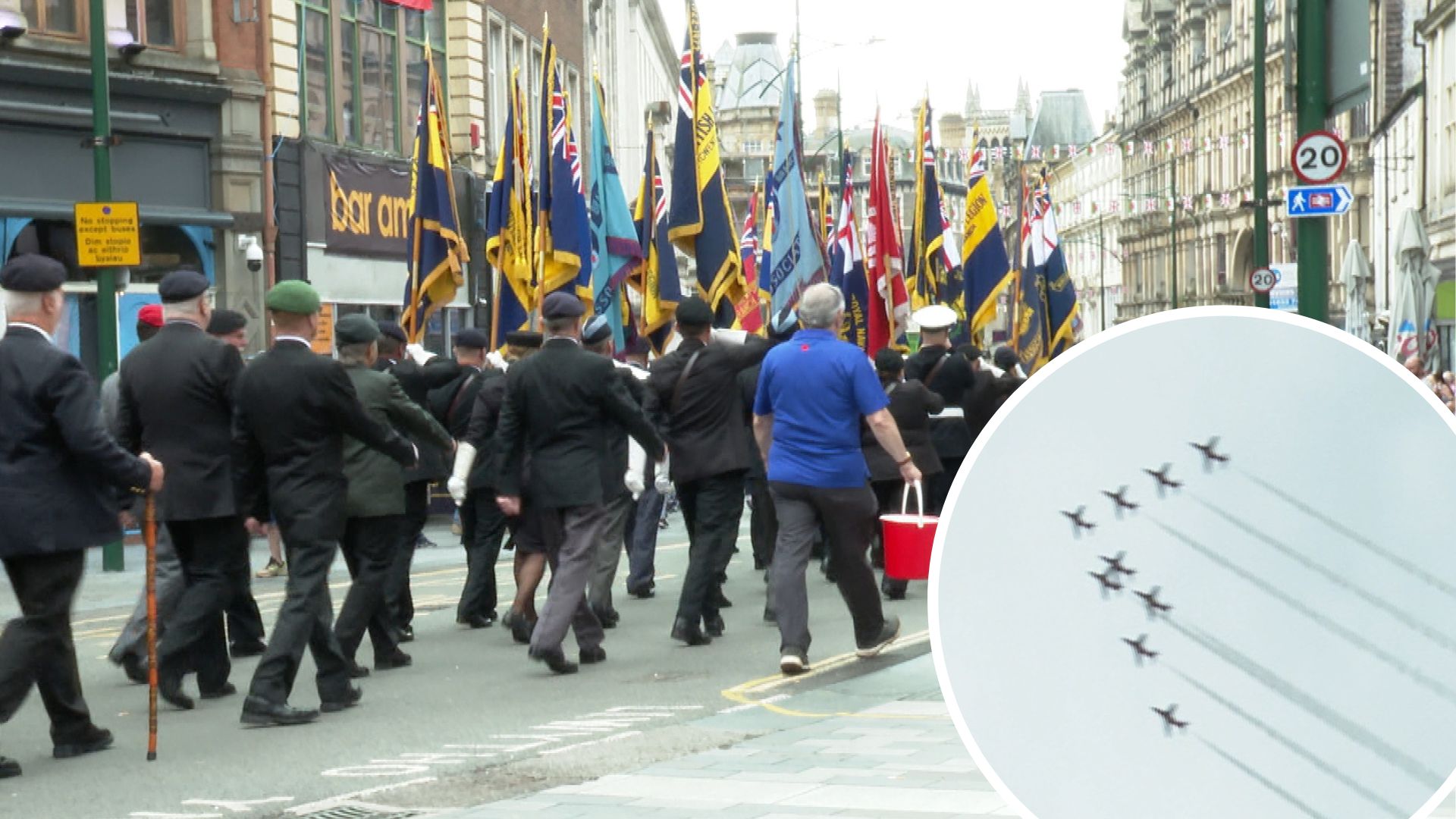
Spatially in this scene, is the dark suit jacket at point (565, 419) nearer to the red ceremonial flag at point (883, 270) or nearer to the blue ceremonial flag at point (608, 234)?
the blue ceremonial flag at point (608, 234)

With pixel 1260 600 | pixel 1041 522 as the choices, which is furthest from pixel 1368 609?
pixel 1041 522

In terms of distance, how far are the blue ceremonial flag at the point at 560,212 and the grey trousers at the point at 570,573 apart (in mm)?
5444

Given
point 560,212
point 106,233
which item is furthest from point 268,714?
point 106,233

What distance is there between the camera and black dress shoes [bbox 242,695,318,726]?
320 inches

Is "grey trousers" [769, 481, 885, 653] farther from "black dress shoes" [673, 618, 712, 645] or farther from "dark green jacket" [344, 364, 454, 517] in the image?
"dark green jacket" [344, 364, 454, 517]

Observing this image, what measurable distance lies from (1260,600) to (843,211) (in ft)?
64.4

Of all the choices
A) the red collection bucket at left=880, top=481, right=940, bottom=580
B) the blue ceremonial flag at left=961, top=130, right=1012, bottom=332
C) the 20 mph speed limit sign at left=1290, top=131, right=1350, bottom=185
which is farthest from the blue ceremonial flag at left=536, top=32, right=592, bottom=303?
the red collection bucket at left=880, top=481, right=940, bottom=580

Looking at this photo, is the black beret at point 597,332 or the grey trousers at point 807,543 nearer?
the grey trousers at point 807,543

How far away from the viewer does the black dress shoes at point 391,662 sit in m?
10.0

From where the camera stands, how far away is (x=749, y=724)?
25.5ft

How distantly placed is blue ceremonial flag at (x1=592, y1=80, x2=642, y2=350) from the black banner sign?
8.39 metres

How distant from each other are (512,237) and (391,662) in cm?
712

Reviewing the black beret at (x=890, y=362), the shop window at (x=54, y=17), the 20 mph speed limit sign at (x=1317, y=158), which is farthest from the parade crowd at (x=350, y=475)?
the shop window at (x=54, y=17)

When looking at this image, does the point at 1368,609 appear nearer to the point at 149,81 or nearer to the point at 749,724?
the point at 749,724
